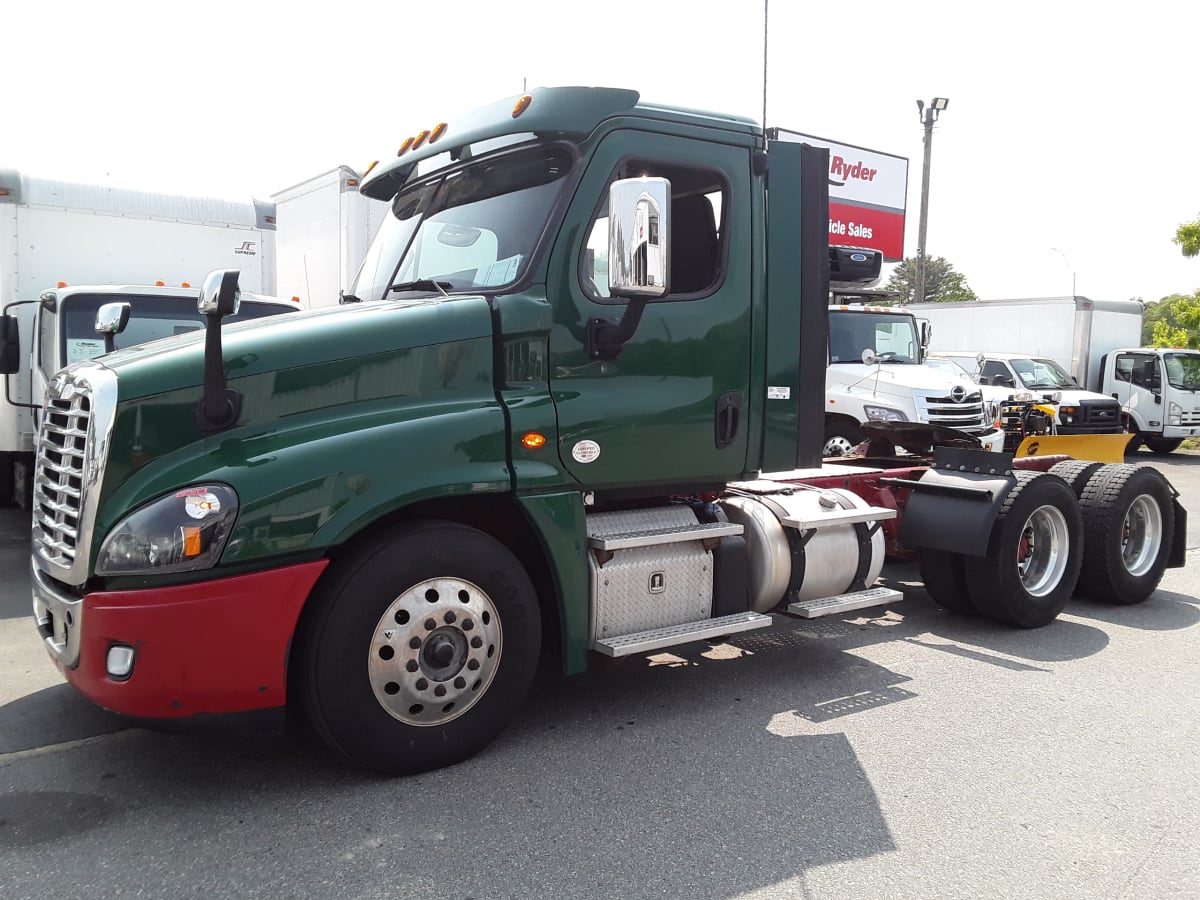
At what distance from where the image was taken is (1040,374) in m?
18.7

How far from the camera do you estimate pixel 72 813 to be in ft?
11.7

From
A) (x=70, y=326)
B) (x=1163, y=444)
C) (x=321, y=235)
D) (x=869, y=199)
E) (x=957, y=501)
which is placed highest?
(x=869, y=199)

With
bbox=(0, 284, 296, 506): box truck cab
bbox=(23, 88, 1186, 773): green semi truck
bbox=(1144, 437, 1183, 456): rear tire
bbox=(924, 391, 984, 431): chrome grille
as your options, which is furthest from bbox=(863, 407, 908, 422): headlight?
bbox=(1144, 437, 1183, 456): rear tire

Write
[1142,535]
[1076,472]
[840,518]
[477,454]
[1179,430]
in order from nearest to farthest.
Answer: [477,454] → [840,518] → [1076,472] → [1142,535] → [1179,430]

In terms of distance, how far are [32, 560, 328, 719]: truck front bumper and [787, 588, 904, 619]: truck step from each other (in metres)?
2.61

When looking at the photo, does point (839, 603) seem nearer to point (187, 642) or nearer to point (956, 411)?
point (187, 642)

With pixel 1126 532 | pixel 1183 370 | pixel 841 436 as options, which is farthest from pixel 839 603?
pixel 1183 370

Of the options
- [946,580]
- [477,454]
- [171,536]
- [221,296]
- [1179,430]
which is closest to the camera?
[171,536]

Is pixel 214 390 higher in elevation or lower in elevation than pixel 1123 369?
higher

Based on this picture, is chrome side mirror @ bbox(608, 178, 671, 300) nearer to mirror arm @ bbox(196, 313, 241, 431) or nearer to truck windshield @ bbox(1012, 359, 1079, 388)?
mirror arm @ bbox(196, 313, 241, 431)

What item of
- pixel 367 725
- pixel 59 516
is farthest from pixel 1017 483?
pixel 59 516

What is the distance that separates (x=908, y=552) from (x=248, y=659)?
15.1 ft

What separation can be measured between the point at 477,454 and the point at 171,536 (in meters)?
1.17

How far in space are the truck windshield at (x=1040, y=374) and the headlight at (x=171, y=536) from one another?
17.6m
